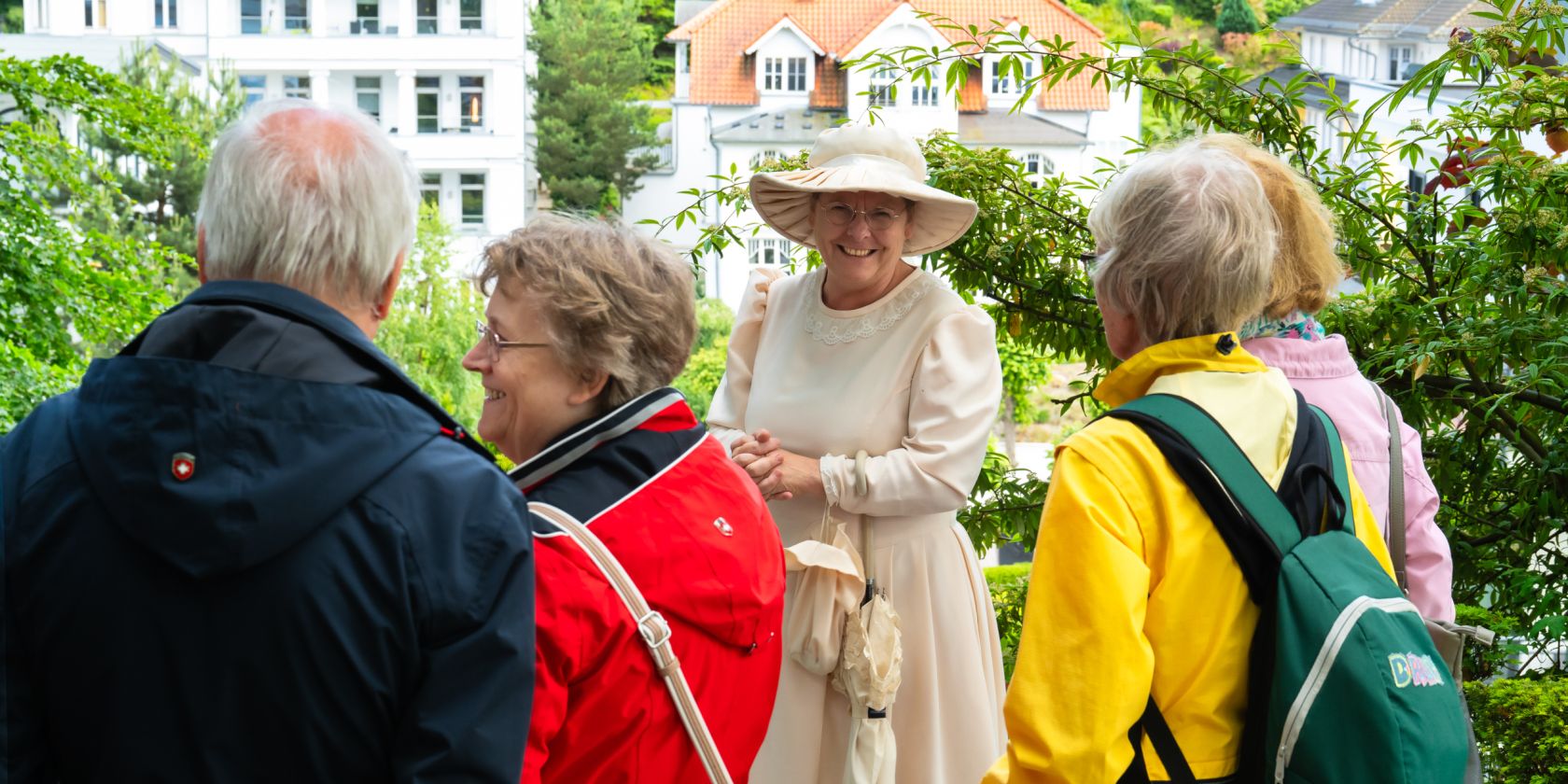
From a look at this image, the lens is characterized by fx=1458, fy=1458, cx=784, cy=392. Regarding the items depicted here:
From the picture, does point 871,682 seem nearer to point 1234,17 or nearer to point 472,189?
point 472,189

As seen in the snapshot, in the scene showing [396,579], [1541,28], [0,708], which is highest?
[1541,28]

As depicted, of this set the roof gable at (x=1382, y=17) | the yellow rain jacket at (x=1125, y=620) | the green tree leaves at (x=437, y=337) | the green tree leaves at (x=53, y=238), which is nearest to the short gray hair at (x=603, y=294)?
the yellow rain jacket at (x=1125, y=620)

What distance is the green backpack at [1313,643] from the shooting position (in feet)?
5.32

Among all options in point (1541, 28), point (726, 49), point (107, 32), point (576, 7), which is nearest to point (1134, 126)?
point (726, 49)

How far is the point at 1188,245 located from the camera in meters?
1.77

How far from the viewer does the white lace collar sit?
300cm

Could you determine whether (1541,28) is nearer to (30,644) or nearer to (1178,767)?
(1178,767)

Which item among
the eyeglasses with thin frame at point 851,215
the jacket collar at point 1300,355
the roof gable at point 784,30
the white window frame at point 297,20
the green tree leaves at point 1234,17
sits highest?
the green tree leaves at point 1234,17

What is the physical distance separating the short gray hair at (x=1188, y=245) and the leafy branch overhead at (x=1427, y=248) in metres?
1.45

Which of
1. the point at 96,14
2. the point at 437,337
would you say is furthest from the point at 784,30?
the point at 437,337

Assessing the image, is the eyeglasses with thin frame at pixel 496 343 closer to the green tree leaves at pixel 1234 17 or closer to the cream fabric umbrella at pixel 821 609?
the cream fabric umbrella at pixel 821 609

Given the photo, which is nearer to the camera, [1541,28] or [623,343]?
[623,343]

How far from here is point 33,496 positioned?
1402mm

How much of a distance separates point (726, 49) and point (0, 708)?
162 ft
